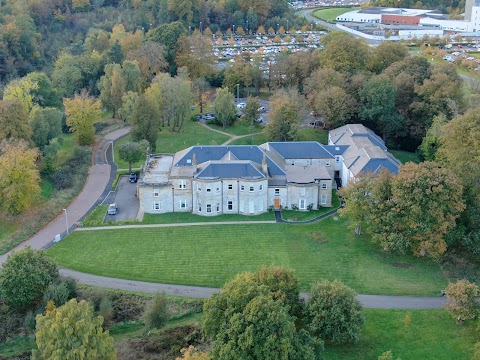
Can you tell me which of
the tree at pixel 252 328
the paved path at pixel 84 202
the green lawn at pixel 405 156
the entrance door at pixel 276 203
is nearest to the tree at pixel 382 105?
the green lawn at pixel 405 156

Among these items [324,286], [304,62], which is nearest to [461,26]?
[304,62]

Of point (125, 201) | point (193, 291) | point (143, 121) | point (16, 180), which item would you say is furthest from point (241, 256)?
point (143, 121)

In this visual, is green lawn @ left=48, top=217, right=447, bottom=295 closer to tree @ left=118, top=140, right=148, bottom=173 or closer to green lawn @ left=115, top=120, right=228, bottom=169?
tree @ left=118, top=140, right=148, bottom=173

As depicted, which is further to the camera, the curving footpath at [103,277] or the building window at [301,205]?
the building window at [301,205]

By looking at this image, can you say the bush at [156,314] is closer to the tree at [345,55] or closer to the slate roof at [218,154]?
the slate roof at [218,154]

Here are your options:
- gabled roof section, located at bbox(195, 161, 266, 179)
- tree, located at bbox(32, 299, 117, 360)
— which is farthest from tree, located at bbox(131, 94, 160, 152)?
tree, located at bbox(32, 299, 117, 360)

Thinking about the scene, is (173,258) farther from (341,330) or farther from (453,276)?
(453,276)
